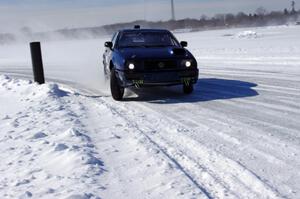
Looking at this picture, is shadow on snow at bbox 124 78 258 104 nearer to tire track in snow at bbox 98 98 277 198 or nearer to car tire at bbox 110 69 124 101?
car tire at bbox 110 69 124 101

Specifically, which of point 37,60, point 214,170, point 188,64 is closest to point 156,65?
point 188,64

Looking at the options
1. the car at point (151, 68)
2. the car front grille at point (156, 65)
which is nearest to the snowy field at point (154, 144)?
the car at point (151, 68)

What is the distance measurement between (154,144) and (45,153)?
124 centimetres

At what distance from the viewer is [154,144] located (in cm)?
550

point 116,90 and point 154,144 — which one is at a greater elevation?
point 116,90

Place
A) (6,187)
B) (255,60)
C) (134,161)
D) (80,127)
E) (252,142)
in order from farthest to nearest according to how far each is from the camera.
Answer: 1. (255,60)
2. (80,127)
3. (252,142)
4. (134,161)
5. (6,187)

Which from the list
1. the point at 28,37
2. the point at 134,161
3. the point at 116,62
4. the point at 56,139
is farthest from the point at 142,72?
the point at 28,37

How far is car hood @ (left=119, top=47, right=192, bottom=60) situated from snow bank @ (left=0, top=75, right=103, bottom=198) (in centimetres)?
148

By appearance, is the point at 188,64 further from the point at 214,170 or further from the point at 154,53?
the point at 214,170

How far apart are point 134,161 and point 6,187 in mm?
1319

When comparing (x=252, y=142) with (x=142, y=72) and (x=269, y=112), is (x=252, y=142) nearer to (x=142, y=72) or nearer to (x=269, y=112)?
(x=269, y=112)

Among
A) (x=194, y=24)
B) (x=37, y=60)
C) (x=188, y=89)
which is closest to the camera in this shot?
(x=188, y=89)

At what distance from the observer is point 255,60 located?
1653 centimetres

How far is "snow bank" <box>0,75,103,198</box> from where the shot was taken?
4.09m
